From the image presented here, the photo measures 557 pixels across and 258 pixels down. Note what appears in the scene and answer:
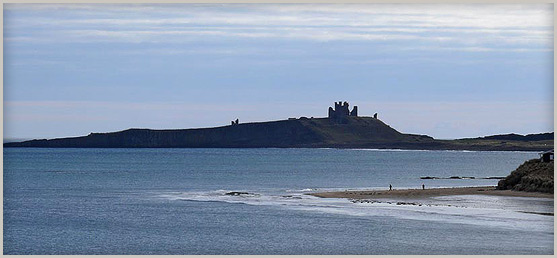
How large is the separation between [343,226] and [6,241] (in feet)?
50.6

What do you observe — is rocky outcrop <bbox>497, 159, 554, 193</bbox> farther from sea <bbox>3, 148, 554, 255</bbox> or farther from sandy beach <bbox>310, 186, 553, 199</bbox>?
sea <bbox>3, 148, 554, 255</bbox>

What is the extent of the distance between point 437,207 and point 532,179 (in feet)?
35.8

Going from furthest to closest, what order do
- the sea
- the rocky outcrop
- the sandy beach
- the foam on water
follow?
1. the sandy beach
2. the rocky outcrop
3. the foam on water
4. the sea

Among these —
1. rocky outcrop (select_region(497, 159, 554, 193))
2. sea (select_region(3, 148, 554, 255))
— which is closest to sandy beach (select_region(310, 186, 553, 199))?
rocky outcrop (select_region(497, 159, 554, 193))

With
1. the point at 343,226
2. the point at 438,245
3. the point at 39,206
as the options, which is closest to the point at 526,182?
the point at 343,226

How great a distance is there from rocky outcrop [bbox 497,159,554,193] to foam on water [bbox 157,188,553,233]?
2451 mm

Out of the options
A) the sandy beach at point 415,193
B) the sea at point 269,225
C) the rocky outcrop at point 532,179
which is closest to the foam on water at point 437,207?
the sea at point 269,225

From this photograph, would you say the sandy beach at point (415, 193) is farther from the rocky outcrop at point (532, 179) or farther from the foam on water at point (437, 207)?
the foam on water at point (437, 207)

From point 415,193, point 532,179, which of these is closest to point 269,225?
point 415,193

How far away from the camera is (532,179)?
203ft

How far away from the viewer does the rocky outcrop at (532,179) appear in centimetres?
6000

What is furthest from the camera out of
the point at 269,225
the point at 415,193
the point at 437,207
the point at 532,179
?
the point at 415,193

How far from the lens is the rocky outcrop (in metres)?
60.0

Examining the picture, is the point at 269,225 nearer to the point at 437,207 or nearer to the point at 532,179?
the point at 437,207
